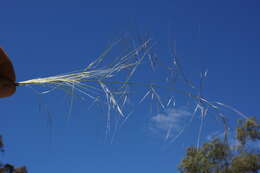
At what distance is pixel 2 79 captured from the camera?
0.76 metres

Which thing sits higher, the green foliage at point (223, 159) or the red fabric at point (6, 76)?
the green foliage at point (223, 159)

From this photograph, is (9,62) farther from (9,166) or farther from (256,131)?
(256,131)

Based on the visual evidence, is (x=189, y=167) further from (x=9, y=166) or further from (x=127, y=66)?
(x=127, y=66)

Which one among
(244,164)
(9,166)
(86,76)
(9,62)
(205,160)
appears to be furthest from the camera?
(205,160)

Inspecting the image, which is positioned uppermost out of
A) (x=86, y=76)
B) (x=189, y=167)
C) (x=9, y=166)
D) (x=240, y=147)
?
(x=240, y=147)

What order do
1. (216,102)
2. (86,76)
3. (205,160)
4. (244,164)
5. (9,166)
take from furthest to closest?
(205,160) → (244,164) → (9,166) → (86,76) → (216,102)

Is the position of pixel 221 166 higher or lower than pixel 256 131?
lower

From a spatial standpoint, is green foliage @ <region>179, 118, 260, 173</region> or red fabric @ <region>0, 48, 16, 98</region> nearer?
red fabric @ <region>0, 48, 16, 98</region>

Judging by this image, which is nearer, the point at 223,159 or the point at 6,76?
the point at 6,76

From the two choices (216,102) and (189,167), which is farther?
(189,167)

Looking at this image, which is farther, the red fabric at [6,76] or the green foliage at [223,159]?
the green foliage at [223,159]

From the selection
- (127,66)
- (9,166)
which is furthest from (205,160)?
(127,66)

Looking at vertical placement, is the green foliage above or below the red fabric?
above

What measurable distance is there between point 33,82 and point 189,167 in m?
16.3
